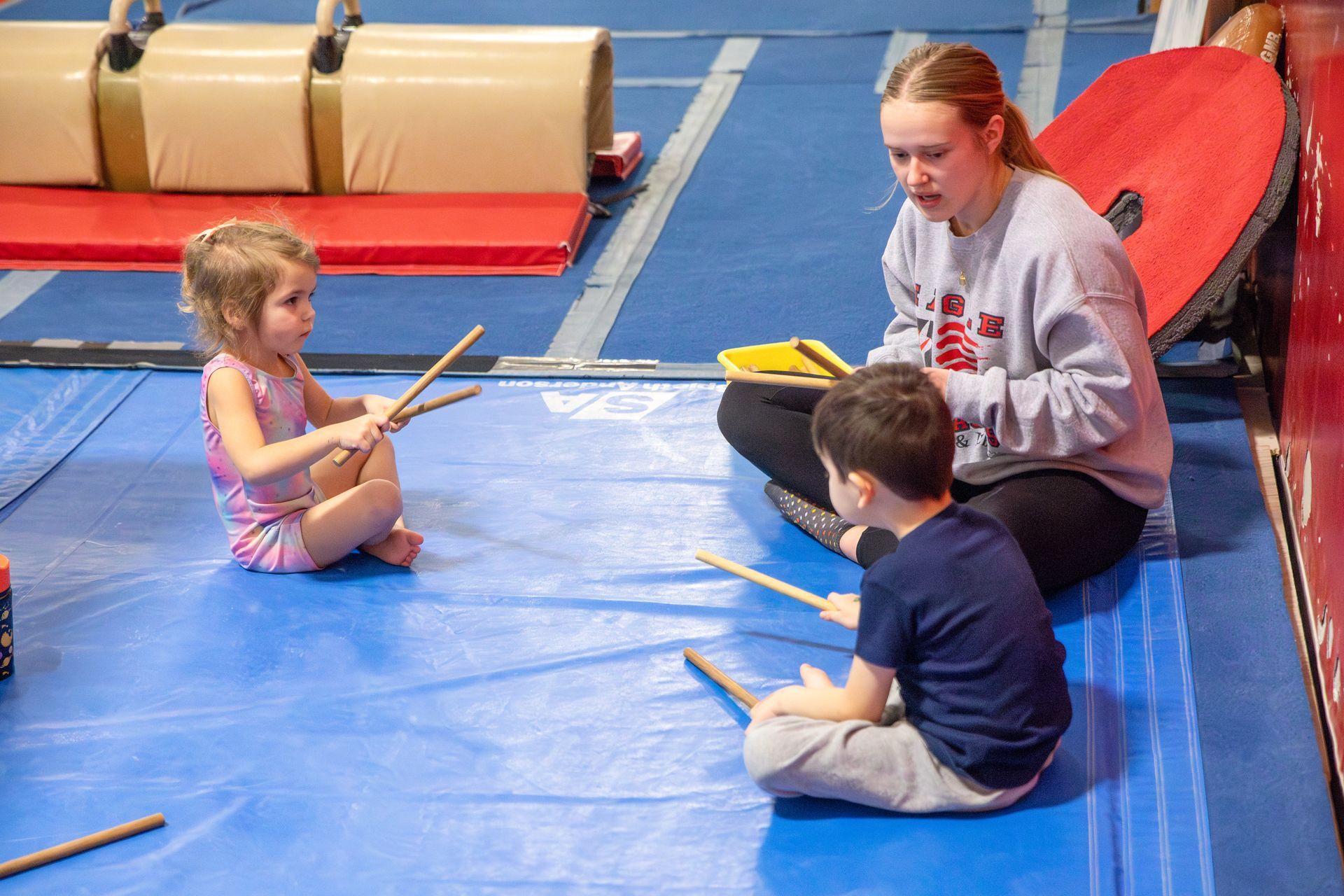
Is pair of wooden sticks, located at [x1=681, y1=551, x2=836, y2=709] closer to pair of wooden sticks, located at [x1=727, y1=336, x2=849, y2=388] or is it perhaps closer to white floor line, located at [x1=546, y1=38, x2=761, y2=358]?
pair of wooden sticks, located at [x1=727, y1=336, x2=849, y2=388]

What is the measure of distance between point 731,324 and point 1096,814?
1.96m

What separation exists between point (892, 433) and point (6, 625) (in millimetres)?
1482

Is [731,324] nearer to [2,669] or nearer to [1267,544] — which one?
[1267,544]

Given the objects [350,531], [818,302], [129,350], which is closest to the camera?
[350,531]

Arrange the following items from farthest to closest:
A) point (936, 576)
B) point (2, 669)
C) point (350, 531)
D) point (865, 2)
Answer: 1. point (865, 2)
2. point (350, 531)
3. point (2, 669)
4. point (936, 576)

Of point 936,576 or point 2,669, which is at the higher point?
point 936,576

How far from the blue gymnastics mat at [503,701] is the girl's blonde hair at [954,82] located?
845 millimetres

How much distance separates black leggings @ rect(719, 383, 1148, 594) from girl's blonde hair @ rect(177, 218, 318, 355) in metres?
0.92

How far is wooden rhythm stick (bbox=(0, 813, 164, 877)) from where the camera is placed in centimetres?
176

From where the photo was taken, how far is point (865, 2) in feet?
22.6

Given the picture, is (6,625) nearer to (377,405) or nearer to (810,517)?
(377,405)

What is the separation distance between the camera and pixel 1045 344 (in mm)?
2178

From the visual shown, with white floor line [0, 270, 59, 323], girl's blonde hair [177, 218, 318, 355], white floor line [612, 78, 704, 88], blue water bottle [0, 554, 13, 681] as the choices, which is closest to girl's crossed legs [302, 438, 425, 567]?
girl's blonde hair [177, 218, 318, 355]

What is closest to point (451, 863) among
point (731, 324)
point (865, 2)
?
point (731, 324)
